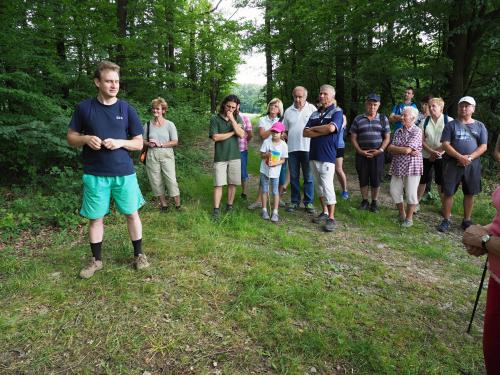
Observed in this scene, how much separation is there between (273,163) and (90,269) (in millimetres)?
3176

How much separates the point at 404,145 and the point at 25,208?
20.8 ft

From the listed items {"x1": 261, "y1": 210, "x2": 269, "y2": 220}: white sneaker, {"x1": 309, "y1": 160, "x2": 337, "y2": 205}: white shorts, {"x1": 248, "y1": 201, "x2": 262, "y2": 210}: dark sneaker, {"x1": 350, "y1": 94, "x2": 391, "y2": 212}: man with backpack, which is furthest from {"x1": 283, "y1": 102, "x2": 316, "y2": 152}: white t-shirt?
{"x1": 261, "y1": 210, "x2": 269, "y2": 220}: white sneaker

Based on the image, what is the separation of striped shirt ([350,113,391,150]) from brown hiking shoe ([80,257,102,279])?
481 cm

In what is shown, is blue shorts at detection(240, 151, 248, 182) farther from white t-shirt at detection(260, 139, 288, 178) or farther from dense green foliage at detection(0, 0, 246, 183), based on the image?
dense green foliage at detection(0, 0, 246, 183)

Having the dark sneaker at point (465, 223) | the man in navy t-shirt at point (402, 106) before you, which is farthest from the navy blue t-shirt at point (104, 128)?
the man in navy t-shirt at point (402, 106)

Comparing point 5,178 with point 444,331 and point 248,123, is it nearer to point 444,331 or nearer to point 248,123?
point 248,123

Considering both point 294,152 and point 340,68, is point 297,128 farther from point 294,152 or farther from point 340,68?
point 340,68

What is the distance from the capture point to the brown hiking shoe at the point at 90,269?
3.50 m

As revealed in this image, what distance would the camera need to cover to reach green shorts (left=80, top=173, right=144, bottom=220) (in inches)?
130

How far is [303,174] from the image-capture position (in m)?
6.15

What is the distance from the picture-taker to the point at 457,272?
13.8 ft

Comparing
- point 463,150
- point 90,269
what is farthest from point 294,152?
point 90,269

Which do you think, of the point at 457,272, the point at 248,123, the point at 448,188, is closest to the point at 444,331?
the point at 457,272

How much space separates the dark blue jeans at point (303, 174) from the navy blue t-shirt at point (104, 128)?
11.1ft
